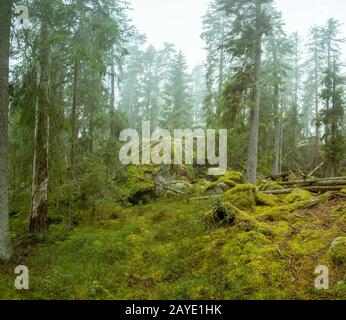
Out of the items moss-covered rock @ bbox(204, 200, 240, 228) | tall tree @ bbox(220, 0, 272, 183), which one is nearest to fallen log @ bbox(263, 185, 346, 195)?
tall tree @ bbox(220, 0, 272, 183)

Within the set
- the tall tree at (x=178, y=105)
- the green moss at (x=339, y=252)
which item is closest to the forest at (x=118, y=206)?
the green moss at (x=339, y=252)

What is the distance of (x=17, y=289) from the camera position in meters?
7.63

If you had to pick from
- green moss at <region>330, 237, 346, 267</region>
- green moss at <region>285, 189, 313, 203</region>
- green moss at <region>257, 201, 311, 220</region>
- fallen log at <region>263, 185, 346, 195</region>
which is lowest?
green moss at <region>330, 237, 346, 267</region>

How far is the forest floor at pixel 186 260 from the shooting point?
7145mm

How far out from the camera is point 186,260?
29.7ft

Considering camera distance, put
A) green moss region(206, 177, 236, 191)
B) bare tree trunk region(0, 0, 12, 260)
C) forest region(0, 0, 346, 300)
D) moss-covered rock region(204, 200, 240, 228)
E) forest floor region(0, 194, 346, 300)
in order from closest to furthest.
A: forest floor region(0, 194, 346, 300)
forest region(0, 0, 346, 300)
bare tree trunk region(0, 0, 12, 260)
moss-covered rock region(204, 200, 240, 228)
green moss region(206, 177, 236, 191)

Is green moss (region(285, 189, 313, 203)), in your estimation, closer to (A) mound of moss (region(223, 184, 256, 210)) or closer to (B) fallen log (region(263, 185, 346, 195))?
(B) fallen log (region(263, 185, 346, 195))

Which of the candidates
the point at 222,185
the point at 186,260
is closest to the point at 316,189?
the point at 222,185

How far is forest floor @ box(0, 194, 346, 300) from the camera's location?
23.4 feet

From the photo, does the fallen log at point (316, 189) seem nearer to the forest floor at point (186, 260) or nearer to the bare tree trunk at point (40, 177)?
the forest floor at point (186, 260)

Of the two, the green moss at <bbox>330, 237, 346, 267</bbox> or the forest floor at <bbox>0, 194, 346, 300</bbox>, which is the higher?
the green moss at <bbox>330, 237, 346, 267</bbox>

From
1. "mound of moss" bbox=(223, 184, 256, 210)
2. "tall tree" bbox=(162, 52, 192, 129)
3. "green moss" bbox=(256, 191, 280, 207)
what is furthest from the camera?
"tall tree" bbox=(162, 52, 192, 129)

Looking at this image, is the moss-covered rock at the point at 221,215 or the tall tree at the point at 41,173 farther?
the tall tree at the point at 41,173
